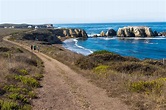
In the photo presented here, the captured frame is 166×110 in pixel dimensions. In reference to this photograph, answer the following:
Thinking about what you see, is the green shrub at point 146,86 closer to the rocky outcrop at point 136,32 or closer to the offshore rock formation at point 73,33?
the rocky outcrop at point 136,32

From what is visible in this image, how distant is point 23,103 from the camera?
1065 centimetres

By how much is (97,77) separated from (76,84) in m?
2.16

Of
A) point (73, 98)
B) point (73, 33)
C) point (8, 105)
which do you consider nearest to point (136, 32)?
point (73, 33)

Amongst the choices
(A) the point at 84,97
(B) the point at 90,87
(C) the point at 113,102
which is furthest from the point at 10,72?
(C) the point at 113,102

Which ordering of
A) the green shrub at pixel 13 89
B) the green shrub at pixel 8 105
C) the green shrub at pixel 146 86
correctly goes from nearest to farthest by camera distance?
the green shrub at pixel 8 105, the green shrub at pixel 13 89, the green shrub at pixel 146 86

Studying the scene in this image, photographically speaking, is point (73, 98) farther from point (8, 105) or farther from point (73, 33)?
point (73, 33)

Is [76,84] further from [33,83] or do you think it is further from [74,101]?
[74,101]

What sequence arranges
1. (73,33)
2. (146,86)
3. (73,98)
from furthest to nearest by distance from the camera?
(73,33)
(146,86)
(73,98)

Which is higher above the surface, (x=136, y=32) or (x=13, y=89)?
(x=13, y=89)

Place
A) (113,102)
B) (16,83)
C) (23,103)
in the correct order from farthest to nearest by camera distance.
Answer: (16,83), (113,102), (23,103)

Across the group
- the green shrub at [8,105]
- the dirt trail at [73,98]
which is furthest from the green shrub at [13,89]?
the green shrub at [8,105]

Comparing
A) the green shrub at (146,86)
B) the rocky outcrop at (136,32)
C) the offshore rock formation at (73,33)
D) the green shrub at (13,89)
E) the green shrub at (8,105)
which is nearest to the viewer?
the green shrub at (8,105)

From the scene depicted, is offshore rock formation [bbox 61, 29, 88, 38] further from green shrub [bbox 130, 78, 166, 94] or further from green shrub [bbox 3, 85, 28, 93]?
green shrub [bbox 3, 85, 28, 93]

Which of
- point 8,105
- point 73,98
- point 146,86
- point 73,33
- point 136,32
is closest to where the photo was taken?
point 8,105
